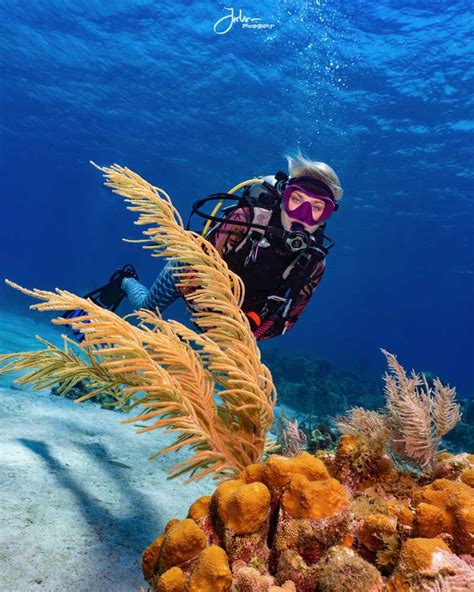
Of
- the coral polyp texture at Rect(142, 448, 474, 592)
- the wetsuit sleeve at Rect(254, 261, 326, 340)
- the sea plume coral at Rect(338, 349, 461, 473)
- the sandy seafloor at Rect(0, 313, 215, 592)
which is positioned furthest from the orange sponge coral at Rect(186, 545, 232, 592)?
the wetsuit sleeve at Rect(254, 261, 326, 340)

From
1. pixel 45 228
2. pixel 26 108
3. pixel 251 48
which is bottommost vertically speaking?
pixel 45 228

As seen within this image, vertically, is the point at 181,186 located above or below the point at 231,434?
above

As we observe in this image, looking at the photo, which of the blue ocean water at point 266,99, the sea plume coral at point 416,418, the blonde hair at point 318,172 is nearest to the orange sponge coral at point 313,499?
the sea plume coral at point 416,418

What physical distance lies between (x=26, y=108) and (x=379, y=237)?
3874cm

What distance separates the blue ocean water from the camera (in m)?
18.2

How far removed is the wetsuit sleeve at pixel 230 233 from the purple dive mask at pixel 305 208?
1.57ft

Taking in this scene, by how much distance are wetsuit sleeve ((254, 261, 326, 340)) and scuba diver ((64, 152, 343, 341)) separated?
0.02 m

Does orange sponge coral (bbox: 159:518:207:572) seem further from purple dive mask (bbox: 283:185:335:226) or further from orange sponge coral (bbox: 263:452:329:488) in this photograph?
purple dive mask (bbox: 283:185:335:226)

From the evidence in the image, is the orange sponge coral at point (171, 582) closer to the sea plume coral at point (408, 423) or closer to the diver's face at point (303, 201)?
the sea plume coral at point (408, 423)

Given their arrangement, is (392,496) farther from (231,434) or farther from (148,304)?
(148,304)

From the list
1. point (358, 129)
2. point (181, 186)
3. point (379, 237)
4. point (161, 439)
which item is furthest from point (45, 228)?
point (161, 439)

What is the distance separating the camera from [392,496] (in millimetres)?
2182

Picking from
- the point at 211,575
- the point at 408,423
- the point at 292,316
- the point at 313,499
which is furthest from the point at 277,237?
A: the point at 211,575

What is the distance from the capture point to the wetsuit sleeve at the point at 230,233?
4.09 meters
